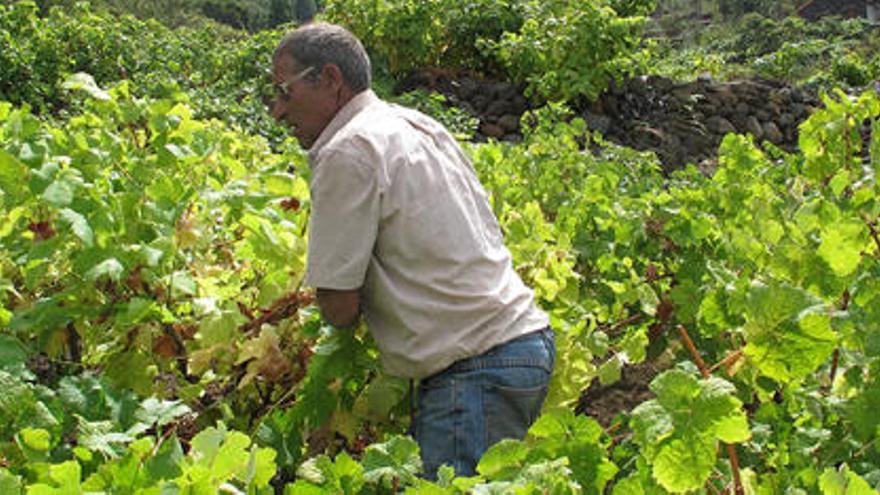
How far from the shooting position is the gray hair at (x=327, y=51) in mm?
2256

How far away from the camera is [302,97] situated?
7.45 feet

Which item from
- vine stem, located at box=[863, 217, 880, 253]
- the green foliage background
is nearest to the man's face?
the green foliage background

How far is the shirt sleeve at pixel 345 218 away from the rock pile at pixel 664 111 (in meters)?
7.36

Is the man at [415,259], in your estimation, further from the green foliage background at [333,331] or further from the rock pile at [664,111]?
the rock pile at [664,111]

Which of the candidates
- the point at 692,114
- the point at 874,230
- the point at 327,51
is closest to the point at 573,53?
the point at 692,114

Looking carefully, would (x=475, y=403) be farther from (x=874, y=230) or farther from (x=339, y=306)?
(x=874, y=230)

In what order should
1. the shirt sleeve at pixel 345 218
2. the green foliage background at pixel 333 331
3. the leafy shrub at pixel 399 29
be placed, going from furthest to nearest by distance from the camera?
the leafy shrub at pixel 399 29 → the shirt sleeve at pixel 345 218 → the green foliage background at pixel 333 331

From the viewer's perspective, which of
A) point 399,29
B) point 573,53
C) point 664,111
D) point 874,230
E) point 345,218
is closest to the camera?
point 345,218

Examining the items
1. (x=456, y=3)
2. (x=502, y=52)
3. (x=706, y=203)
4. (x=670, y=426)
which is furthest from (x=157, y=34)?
(x=670, y=426)

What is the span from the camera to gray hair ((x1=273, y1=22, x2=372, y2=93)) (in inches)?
88.8

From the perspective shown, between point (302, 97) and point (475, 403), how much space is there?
31.8 inches

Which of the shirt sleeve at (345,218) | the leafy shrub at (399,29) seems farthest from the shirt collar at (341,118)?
the leafy shrub at (399,29)

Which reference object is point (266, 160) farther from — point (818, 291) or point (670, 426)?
point (670, 426)

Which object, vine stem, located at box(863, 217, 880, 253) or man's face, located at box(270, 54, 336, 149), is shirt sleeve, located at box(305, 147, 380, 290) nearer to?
man's face, located at box(270, 54, 336, 149)
